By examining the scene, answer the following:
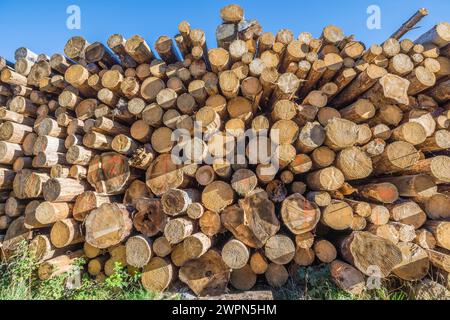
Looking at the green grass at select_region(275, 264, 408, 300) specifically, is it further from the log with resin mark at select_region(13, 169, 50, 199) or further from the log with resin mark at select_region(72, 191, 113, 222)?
the log with resin mark at select_region(13, 169, 50, 199)

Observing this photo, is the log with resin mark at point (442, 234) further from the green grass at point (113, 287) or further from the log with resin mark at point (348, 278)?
the log with resin mark at point (348, 278)

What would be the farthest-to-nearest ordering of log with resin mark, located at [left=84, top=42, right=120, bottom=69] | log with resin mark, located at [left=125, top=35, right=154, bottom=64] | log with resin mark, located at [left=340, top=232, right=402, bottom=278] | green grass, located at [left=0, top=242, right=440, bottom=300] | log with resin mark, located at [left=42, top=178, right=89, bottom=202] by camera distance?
log with resin mark, located at [left=84, top=42, right=120, bottom=69], log with resin mark, located at [left=125, top=35, right=154, bottom=64], log with resin mark, located at [left=42, top=178, right=89, bottom=202], green grass, located at [left=0, top=242, right=440, bottom=300], log with resin mark, located at [left=340, top=232, right=402, bottom=278]

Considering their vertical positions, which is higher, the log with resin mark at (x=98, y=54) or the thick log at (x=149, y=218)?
the log with resin mark at (x=98, y=54)

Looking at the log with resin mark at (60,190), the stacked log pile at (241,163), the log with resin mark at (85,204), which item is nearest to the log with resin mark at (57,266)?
the stacked log pile at (241,163)

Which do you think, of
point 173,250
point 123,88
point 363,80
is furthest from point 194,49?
point 173,250

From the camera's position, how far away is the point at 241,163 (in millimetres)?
2770

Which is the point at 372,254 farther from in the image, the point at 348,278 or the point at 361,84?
the point at 361,84

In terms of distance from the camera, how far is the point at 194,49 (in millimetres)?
3105

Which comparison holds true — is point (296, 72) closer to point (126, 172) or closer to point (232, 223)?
point (232, 223)

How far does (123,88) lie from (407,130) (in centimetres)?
299

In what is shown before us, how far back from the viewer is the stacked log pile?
2.63 m

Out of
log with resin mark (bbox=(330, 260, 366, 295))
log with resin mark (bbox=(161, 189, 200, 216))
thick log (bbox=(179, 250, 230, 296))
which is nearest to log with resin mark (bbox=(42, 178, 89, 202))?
log with resin mark (bbox=(161, 189, 200, 216))

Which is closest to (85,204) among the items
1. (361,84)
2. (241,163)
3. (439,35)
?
(241,163)

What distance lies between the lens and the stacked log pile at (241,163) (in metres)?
2.63
